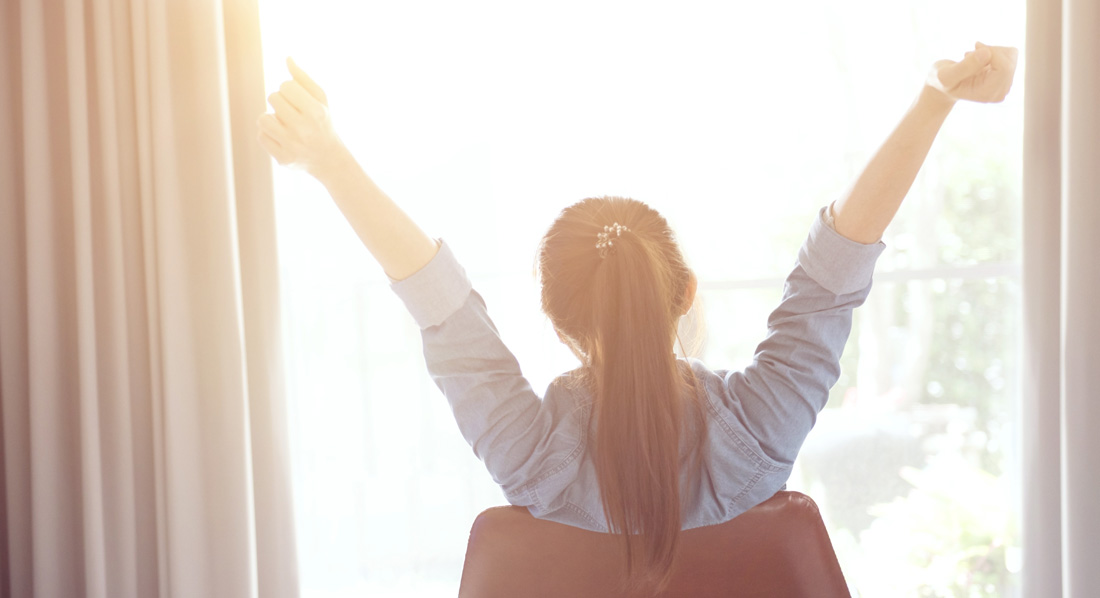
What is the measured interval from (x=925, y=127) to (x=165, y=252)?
4.61ft

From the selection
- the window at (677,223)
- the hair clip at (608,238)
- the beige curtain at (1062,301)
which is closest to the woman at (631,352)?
the hair clip at (608,238)

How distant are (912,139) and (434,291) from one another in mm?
588

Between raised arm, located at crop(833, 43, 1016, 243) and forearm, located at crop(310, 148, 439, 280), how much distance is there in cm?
51

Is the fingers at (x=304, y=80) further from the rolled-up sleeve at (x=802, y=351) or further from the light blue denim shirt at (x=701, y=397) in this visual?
the rolled-up sleeve at (x=802, y=351)

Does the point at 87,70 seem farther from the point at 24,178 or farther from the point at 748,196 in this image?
the point at 748,196

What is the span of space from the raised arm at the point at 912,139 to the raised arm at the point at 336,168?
51cm

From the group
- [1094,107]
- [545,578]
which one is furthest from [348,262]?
[1094,107]

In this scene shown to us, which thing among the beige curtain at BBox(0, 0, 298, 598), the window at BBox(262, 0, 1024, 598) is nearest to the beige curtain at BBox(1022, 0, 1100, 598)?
the window at BBox(262, 0, 1024, 598)

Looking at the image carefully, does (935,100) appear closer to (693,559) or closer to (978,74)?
(978,74)

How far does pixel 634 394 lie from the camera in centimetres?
86

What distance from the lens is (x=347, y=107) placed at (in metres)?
1.79

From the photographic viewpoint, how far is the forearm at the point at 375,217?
0.86 meters

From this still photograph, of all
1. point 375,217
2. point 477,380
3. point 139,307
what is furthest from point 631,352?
point 139,307

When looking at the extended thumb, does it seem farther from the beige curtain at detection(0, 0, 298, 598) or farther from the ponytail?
the beige curtain at detection(0, 0, 298, 598)
